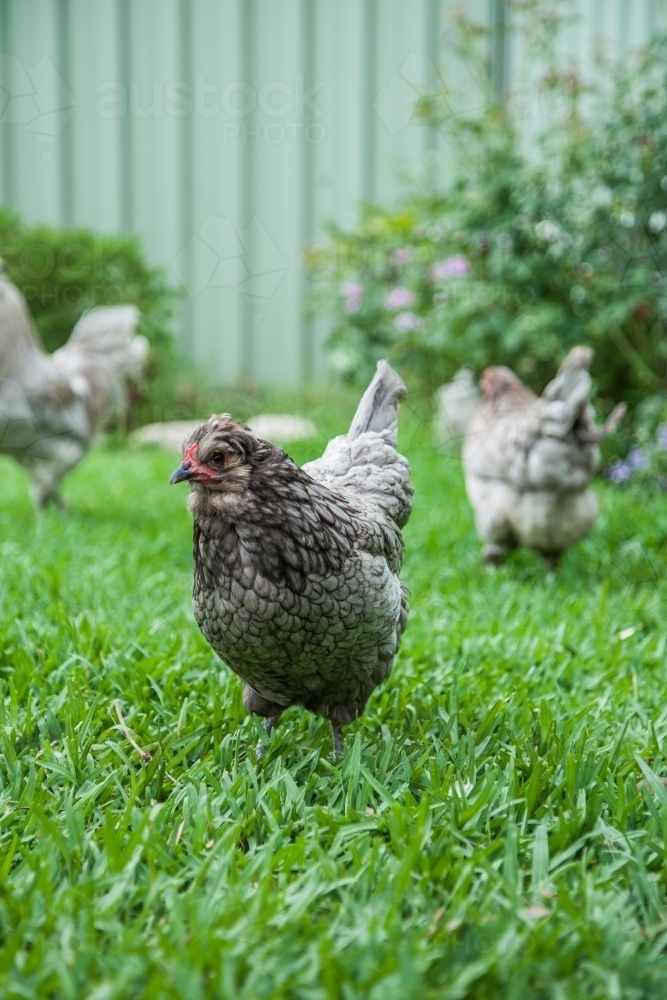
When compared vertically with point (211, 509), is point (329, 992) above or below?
below

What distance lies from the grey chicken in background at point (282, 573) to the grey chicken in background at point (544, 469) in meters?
1.84

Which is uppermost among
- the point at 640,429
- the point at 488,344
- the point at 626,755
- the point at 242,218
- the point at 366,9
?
the point at 366,9

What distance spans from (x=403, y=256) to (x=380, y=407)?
16.9ft

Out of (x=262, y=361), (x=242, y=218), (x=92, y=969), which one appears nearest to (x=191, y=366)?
(x=262, y=361)

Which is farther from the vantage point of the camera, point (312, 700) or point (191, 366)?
point (191, 366)

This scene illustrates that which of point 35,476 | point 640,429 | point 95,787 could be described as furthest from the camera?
point 640,429

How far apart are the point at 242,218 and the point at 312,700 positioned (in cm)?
700

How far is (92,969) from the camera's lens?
1325mm

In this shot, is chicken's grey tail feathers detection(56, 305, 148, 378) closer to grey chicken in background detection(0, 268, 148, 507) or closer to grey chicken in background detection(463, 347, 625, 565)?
grey chicken in background detection(0, 268, 148, 507)

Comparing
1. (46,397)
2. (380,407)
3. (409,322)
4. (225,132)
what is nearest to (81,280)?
(225,132)

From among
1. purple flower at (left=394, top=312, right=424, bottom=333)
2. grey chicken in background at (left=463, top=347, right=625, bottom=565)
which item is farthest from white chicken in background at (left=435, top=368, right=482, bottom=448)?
grey chicken in background at (left=463, top=347, right=625, bottom=565)

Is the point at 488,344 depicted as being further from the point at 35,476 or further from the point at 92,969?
the point at 92,969

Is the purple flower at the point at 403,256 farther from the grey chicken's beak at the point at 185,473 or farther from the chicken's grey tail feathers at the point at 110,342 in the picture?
the grey chicken's beak at the point at 185,473

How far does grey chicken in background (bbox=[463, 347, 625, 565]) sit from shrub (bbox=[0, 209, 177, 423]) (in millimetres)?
4663
